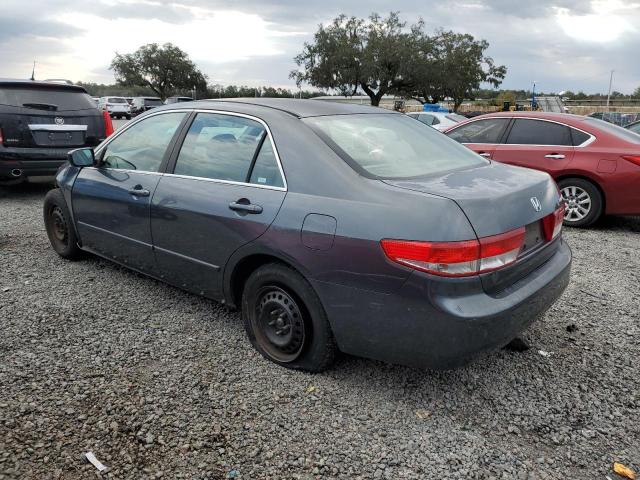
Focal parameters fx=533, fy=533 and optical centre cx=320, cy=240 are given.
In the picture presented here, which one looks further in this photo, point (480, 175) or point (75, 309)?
point (75, 309)

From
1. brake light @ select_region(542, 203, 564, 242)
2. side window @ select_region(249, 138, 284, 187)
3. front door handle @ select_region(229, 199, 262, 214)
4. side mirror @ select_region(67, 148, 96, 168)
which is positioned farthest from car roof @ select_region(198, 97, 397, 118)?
brake light @ select_region(542, 203, 564, 242)

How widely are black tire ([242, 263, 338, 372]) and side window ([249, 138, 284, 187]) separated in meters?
0.48

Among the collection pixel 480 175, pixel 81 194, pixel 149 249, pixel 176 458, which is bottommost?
pixel 176 458

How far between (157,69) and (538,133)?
72.2 m

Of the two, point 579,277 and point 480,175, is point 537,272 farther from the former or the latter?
point 579,277

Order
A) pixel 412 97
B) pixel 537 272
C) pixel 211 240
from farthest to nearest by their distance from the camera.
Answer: pixel 412 97
pixel 211 240
pixel 537 272

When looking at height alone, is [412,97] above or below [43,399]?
above

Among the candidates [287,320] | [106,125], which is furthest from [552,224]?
[106,125]

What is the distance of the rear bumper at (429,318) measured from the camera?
246cm

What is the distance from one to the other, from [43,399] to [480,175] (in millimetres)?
2723

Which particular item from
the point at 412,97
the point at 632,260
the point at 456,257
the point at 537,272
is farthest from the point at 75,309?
the point at 412,97

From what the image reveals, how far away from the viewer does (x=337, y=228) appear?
2.68 meters

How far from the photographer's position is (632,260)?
5406 mm

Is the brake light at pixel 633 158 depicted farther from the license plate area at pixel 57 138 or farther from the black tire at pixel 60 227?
the license plate area at pixel 57 138
